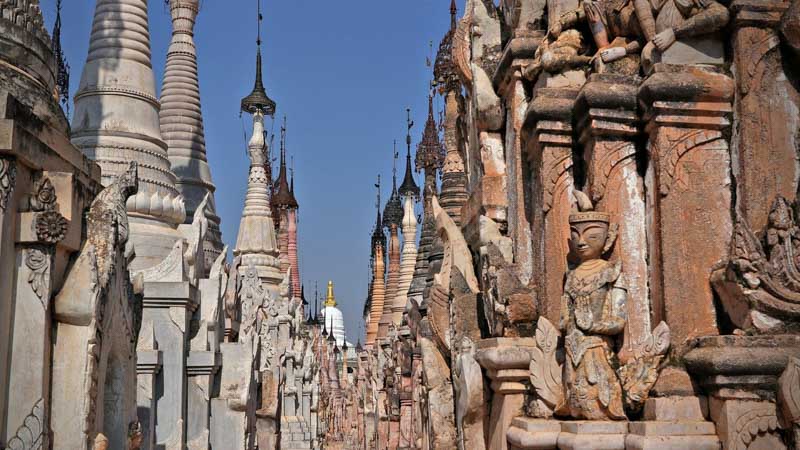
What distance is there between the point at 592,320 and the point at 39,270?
3536mm

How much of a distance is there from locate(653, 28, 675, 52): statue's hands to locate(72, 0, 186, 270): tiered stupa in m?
6.86

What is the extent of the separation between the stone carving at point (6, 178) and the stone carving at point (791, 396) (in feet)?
14.6

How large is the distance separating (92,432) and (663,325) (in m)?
3.68

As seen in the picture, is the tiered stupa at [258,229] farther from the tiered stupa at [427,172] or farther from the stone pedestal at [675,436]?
the stone pedestal at [675,436]

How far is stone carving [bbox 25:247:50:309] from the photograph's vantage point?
212 inches

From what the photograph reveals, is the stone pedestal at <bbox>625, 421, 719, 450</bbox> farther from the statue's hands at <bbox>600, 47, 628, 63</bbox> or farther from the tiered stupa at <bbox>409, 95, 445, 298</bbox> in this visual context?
the tiered stupa at <bbox>409, 95, 445, 298</bbox>

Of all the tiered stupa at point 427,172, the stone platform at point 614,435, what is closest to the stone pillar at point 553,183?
the stone platform at point 614,435

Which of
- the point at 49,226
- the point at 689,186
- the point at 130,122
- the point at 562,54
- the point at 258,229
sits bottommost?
the point at 49,226

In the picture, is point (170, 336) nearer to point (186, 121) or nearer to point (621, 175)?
point (621, 175)

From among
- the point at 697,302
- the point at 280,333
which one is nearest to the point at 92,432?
the point at 697,302

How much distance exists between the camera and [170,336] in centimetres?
1042

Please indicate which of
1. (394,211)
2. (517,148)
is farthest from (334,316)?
(517,148)

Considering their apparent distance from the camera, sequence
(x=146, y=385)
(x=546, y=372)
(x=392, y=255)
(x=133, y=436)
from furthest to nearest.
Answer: (x=392, y=255)
(x=146, y=385)
(x=546, y=372)
(x=133, y=436)

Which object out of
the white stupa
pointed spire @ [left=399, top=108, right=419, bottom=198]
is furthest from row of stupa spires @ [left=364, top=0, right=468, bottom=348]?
the white stupa
